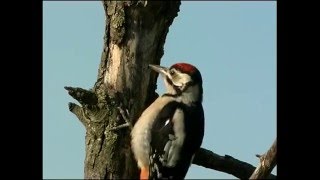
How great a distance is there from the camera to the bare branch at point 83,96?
12.2 ft

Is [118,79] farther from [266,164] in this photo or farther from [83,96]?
[266,164]

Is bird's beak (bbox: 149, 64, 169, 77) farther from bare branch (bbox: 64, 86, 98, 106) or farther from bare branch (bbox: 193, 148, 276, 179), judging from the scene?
bare branch (bbox: 193, 148, 276, 179)

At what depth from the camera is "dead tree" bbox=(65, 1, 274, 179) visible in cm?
378

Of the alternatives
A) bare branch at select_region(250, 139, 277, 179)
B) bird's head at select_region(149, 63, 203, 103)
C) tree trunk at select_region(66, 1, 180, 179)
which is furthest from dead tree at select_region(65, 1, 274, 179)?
bare branch at select_region(250, 139, 277, 179)

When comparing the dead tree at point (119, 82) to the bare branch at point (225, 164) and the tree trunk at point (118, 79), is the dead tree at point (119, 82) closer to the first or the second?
the tree trunk at point (118, 79)

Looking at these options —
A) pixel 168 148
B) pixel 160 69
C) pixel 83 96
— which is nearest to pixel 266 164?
pixel 168 148

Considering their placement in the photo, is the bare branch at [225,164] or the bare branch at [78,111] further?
the bare branch at [225,164]

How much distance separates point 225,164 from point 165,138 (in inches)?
17.6

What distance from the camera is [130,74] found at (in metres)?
3.86

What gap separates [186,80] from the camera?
14.1 feet

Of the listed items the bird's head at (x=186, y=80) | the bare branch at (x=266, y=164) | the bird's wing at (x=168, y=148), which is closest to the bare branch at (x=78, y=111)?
the bird's wing at (x=168, y=148)
